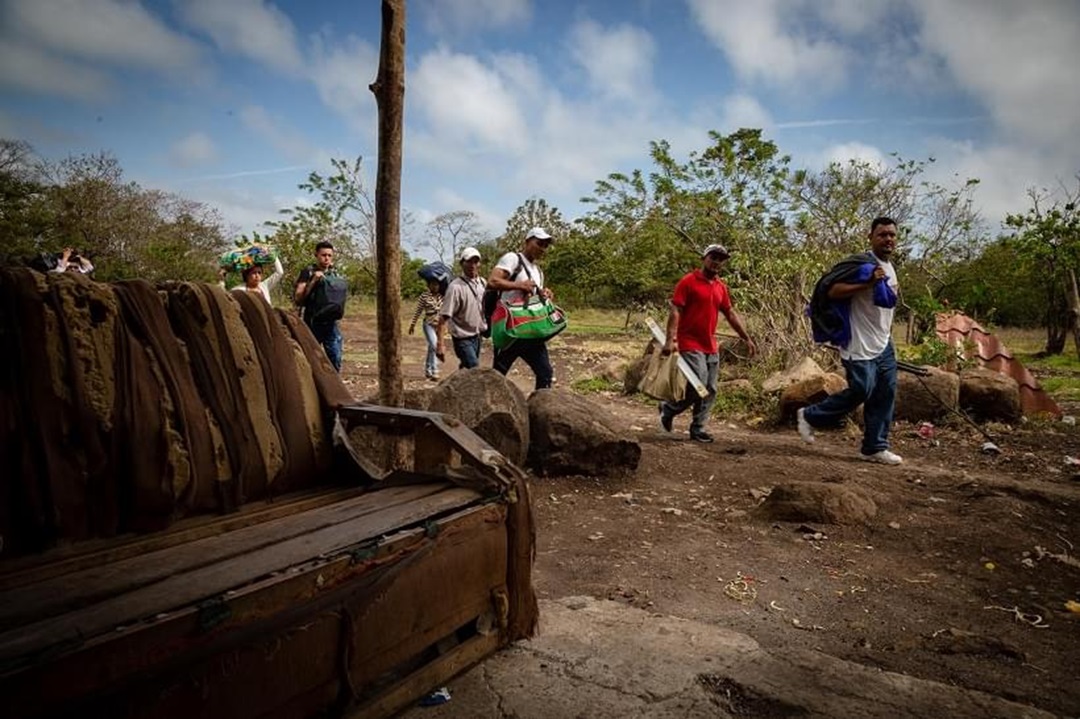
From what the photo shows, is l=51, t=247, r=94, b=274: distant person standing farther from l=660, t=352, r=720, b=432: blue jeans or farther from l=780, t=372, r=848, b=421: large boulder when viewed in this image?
l=780, t=372, r=848, b=421: large boulder

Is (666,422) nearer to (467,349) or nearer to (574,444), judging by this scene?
(574,444)

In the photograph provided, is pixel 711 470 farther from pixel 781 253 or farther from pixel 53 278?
pixel 781 253

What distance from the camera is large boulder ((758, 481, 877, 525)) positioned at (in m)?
3.87

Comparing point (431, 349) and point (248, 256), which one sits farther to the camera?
point (431, 349)

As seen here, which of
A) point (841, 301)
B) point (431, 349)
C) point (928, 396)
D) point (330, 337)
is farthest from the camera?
point (431, 349)

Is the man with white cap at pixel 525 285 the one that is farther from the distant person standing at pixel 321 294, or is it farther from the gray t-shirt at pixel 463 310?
the distant person standing at pixel 321 294

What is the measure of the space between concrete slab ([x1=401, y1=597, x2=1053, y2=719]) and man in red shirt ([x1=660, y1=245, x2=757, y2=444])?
3.70 metres

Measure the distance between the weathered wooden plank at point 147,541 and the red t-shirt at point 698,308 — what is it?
4.14 meters

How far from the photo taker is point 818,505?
3902mm

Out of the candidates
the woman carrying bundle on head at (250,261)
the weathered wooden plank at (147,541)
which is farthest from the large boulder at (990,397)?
the woman carrying bundle on head at (250,261)

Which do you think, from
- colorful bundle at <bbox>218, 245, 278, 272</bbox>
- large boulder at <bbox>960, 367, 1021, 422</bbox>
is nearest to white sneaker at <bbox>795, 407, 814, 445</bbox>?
large boulder at <bbox>960, 367, 1021, 422</bbox>

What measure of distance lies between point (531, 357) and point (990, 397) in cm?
545

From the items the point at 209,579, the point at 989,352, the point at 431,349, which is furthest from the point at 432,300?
the point at 989,352

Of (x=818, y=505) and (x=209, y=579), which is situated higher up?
(x=209, y=579)
